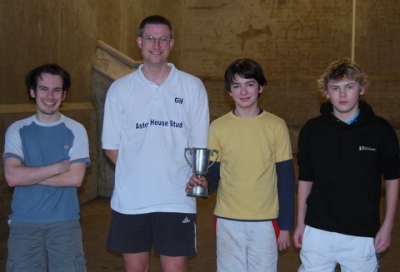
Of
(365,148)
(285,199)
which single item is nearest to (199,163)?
(285,199)

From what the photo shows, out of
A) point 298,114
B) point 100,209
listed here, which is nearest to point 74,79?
point 100,209

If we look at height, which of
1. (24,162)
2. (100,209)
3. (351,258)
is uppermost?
(24,162)

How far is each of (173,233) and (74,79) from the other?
→ 535 cm

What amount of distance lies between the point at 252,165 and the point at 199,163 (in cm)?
41

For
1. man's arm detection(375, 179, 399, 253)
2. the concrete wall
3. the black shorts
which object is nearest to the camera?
man's arm detection(375, 179, 399, 253)

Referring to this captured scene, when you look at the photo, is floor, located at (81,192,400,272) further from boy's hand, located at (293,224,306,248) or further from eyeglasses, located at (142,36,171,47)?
eyeglasses, located at (142,36,171,47)

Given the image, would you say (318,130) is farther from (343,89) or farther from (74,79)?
(74,79)

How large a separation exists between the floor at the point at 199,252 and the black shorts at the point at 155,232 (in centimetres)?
210

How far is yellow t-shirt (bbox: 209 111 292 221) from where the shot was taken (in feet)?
12.6

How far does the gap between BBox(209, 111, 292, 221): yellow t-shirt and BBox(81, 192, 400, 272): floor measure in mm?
2089

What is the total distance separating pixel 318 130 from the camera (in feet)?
12.4

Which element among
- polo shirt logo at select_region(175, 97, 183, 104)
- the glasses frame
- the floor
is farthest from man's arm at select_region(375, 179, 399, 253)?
the floor

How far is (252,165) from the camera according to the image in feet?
12.6

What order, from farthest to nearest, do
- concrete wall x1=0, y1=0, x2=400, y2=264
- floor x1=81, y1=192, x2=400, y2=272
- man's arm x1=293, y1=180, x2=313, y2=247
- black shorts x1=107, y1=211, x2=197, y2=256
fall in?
concrete wall x1=0, y1=0, x2=400, y2=264
floor x1=81, y1=192, x2=400, y2=272
man's arm x1=293, y1=180, x2=313, y2=247
black shorts x1=107, y1=211, x2=197, y2=256
